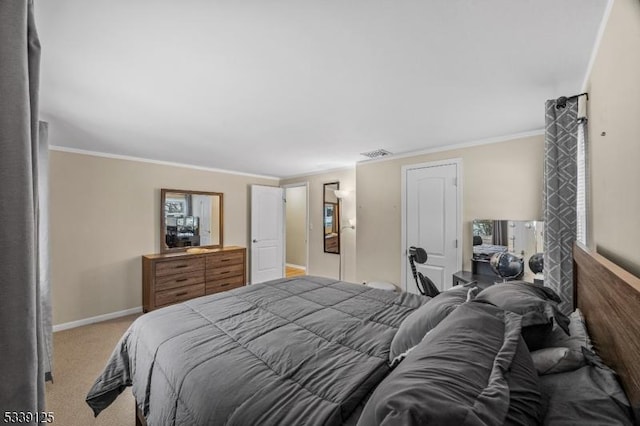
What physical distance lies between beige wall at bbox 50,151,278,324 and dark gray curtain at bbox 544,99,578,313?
475cm

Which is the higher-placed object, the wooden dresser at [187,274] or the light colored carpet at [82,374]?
the wooden dresser at [187,274]

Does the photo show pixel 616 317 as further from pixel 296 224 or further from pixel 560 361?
pixel 296 224

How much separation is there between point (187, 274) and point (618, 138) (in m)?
4.65

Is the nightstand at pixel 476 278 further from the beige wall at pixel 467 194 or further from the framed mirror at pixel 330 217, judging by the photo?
the framed mirror at pixel 330 217

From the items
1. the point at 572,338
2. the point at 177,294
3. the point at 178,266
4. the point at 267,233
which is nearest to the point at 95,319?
the point at 177,294

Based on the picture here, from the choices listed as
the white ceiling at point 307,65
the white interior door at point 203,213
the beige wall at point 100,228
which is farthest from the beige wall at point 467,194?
the beige wall at point 100,228

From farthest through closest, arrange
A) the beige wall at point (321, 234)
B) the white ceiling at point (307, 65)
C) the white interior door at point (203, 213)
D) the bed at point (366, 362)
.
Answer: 1. the beige wall at point (321, 234)
2. the white interior door at point (203, 213)
3. the white ceiling at point (307, 65)
4. the bed at point (366, 362)

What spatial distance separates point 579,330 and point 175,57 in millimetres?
2480

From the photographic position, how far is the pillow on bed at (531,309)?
45.5 inches

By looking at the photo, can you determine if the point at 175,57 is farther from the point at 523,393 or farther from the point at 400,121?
the point at 523,393

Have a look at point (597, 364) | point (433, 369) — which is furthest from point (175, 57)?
point (597, 364)

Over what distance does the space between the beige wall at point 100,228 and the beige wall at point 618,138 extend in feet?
16.1

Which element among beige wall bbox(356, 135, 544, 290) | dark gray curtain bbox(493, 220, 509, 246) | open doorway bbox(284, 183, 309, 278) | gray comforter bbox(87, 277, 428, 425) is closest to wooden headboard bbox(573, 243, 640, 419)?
gray comforter bbox(87, 277, 428, 425)

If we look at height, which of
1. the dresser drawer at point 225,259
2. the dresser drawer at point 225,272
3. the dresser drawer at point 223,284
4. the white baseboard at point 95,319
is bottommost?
the white baseboard at point 95,319
